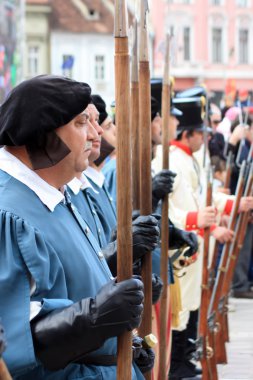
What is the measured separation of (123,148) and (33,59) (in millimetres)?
50692

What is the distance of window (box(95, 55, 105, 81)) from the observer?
178 feet

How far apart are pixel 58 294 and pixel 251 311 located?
692 cm

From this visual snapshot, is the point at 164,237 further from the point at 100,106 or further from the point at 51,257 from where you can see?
the point at 51,257

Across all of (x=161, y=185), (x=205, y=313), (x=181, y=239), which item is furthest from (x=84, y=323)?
(x=205, y=313)

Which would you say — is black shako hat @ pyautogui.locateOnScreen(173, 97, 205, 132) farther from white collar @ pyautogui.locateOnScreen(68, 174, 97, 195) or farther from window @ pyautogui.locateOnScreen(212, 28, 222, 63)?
window @ pyautogui.locateOnScreen(212, 28, 222, 63)

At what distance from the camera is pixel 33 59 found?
53.0m

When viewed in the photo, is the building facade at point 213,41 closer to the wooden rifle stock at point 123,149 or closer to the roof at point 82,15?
the roof at point 82,15

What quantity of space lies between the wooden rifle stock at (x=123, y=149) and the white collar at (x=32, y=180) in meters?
0.23

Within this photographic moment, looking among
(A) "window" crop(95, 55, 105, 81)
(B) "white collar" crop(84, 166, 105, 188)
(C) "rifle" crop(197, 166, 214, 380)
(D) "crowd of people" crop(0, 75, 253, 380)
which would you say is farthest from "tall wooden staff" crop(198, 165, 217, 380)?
(A) "window" crop(95, 55, 105, 81)

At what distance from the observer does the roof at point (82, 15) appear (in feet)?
172

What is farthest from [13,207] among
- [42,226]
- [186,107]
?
[186,107]

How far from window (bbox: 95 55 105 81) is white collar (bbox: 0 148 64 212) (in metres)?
51.4

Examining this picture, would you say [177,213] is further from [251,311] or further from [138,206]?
[251,311]

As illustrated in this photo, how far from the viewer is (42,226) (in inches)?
117
